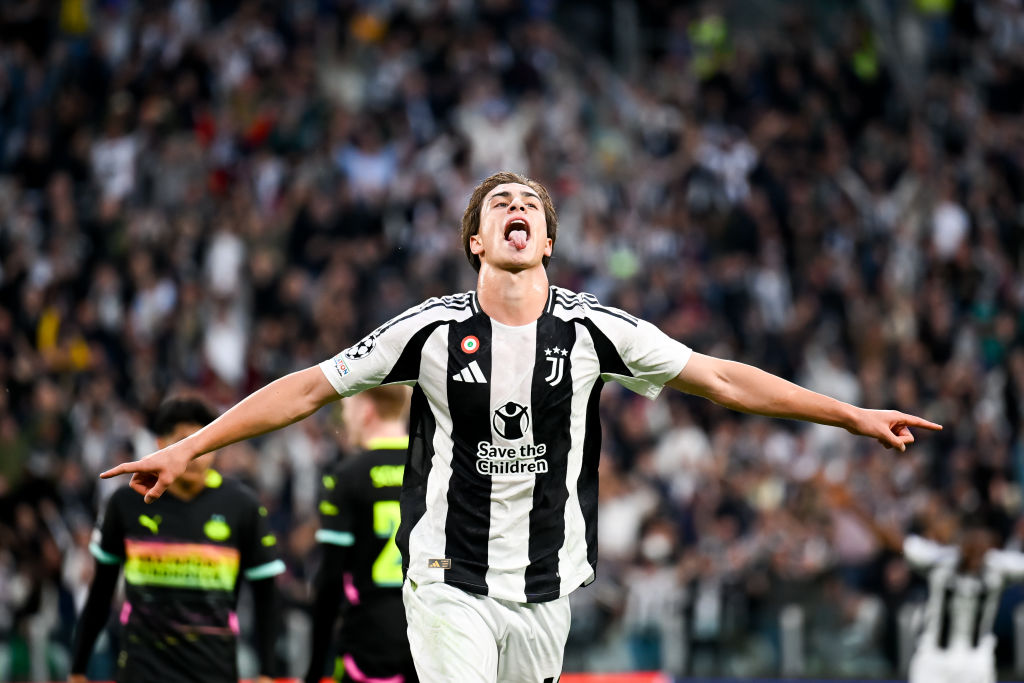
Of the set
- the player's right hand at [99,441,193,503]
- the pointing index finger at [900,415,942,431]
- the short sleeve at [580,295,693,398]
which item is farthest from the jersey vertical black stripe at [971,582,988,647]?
the player's right hand at [99,441,193,503]

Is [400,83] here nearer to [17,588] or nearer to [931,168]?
[931,168]

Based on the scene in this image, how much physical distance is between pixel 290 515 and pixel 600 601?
2.88m

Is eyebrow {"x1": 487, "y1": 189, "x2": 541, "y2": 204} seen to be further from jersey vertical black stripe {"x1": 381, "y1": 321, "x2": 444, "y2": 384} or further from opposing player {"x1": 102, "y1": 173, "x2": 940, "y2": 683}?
jersey vertical black stripe {"x1": 381, "y1": 321, "x2": 444, "y2": 384}

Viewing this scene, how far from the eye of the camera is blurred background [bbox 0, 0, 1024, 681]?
12.8 metres

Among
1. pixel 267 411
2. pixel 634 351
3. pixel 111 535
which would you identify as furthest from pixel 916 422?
pixel 111 535

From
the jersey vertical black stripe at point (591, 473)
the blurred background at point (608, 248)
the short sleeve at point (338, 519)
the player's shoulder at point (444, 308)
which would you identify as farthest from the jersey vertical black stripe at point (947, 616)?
the player's shoulder at point (444, 308)

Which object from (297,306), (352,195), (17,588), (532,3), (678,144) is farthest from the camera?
(532,3)

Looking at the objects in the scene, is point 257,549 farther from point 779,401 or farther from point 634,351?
point 779,401

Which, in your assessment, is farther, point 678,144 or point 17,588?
point 678,144

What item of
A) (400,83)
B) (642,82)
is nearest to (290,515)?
(400,83)

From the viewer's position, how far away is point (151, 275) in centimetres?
1551

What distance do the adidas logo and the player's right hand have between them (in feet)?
2.83

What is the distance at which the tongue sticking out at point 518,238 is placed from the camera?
476 centimetres

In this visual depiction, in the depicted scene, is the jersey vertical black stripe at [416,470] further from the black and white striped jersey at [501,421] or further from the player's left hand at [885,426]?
the player's left hand at [885,426]
